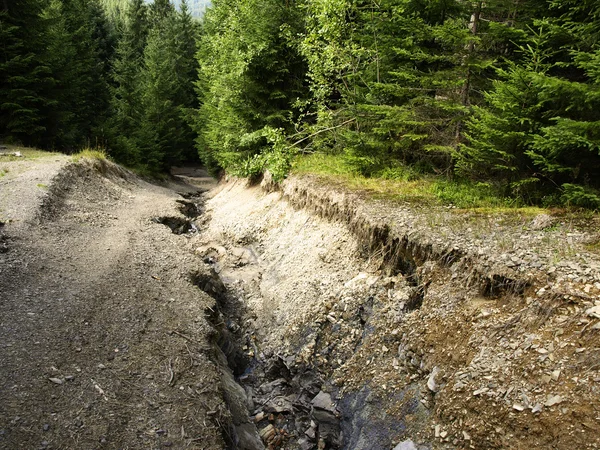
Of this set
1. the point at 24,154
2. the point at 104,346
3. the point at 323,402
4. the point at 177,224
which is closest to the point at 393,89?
the point at 323,402

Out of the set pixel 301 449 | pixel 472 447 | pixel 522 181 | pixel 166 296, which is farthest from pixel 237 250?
pixel 472 447

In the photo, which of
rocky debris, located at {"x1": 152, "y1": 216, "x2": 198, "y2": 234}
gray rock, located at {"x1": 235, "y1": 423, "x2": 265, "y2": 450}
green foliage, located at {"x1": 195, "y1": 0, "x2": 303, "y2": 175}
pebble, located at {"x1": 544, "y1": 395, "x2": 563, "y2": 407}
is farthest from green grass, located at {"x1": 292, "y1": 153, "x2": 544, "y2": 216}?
rocky debris, located at {"x1": 152, "y1": 216, "x2": 198, "y2": 234}

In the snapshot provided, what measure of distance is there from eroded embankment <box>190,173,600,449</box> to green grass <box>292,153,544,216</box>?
1056mm

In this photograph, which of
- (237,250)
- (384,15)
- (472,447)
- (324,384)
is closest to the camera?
(472,447)

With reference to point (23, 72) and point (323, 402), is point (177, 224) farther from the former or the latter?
point (23, 72)

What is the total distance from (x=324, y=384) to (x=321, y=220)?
225 inches

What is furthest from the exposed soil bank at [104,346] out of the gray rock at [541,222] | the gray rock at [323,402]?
the gray rock at [541,222]

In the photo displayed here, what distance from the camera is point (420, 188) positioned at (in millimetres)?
10227

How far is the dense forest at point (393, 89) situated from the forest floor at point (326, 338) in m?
1.56

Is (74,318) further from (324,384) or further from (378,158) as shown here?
(378,158)

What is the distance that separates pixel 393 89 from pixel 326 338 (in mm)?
7296

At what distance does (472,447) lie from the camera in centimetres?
446

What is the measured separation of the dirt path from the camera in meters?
4.77

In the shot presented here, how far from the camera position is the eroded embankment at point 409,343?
14.4 feet
